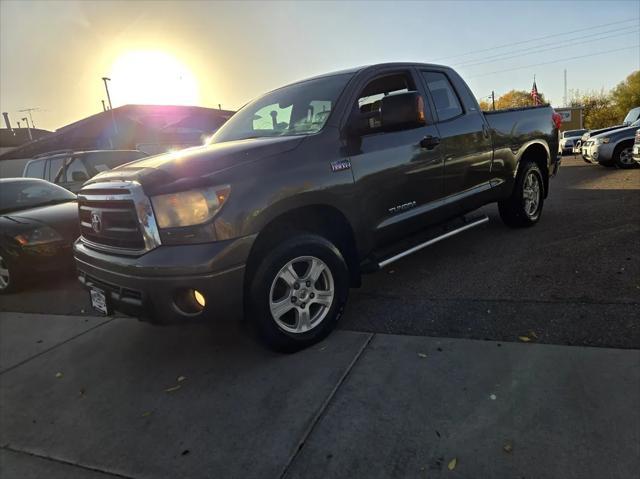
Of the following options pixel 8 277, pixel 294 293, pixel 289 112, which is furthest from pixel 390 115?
pixel 8 277

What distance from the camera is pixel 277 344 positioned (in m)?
2.89

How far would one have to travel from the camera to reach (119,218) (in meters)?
2.81

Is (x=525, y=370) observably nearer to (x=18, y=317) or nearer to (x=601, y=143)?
(x=18, y=317)

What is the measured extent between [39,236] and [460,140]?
16.3 ft

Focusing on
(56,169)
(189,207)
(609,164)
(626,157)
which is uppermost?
(56,169)

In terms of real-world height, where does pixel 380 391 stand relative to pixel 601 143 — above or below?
below

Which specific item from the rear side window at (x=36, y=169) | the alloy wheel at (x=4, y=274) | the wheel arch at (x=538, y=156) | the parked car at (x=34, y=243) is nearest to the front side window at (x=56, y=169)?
the rear side window at (x=36, y=169)

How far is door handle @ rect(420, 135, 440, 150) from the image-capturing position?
378 cm

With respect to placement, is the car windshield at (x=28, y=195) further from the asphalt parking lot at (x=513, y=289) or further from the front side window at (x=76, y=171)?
the front side window at (x=76, y=171)

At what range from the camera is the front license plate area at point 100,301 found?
287 cm

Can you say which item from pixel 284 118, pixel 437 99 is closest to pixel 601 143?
pixel 437 99

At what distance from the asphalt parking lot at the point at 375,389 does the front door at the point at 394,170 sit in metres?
0.74

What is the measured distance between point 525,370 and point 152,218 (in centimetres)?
238

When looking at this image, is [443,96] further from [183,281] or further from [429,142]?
[183,281]
